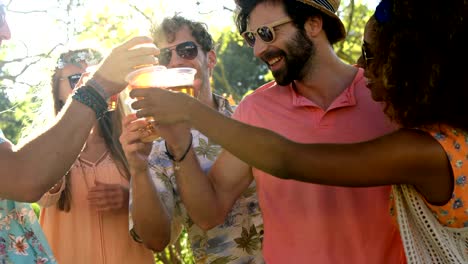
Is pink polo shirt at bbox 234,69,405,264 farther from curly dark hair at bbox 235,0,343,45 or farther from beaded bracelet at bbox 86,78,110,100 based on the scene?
beaded bracelet at bbox 86,78,110,100

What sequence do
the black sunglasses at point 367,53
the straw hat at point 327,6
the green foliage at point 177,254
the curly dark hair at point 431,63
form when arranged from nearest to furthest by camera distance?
the curly dark hair at point 431,63 < the black sunglasses at point 367,53 < the straw hat at point 327,6 < the green foliage at point 177,254

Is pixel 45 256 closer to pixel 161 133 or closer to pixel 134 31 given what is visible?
pixel 161 133

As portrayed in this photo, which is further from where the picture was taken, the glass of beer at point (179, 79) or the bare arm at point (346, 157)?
the glass of beer at point (179, 79)

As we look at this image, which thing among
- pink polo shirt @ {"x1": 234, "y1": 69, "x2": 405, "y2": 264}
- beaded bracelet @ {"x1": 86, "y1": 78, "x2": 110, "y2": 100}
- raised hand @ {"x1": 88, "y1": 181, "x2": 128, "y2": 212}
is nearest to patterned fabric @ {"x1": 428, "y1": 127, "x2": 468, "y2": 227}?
pink polo shirt @ {"x1": 234, "y1": 69, "x2": 405, "y2": 264}

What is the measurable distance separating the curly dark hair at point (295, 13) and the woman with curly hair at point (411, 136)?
0.83 meters

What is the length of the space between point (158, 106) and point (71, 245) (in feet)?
6.48

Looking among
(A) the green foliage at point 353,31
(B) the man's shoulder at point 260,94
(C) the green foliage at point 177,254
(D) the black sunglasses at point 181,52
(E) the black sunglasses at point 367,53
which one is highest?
(A) the green foliage at point 353,31

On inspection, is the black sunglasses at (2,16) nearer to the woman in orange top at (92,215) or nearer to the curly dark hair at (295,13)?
the curly dark hair at (295,13)

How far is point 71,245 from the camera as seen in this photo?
3.89m

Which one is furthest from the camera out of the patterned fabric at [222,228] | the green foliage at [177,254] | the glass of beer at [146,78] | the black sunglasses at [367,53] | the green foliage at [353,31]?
the green foliage at [353,31]

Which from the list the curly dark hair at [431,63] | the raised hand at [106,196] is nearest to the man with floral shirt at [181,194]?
the raised hand at [106,196]

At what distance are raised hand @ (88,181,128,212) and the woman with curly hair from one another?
1.62 metres

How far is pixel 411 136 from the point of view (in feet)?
7.12

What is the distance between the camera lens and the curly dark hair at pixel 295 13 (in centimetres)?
309
